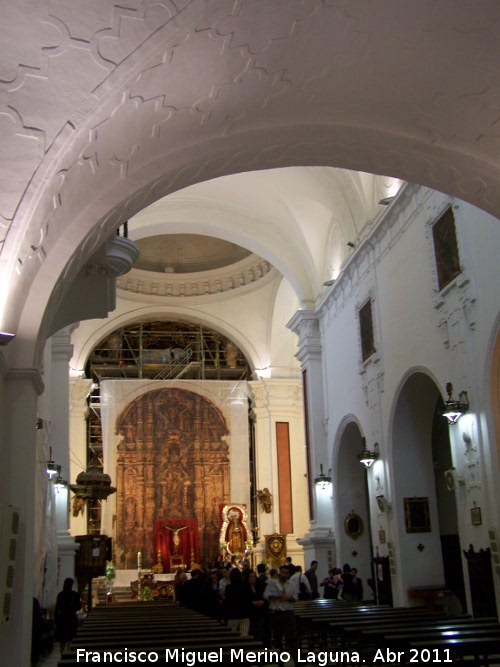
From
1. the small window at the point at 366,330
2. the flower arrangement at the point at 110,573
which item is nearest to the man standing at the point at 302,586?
the small window at the point at 366,330

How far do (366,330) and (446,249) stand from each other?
374cm

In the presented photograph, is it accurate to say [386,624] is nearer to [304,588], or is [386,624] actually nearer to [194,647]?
[194,647]

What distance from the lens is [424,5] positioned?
5.12m

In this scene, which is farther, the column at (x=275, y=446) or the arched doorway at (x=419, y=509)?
the column at (x=275, y=446)

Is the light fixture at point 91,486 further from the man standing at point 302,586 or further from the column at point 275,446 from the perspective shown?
the column at point 275,446

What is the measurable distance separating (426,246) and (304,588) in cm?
570

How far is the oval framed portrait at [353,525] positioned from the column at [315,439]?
1.94ft

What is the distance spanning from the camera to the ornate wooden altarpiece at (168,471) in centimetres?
2312

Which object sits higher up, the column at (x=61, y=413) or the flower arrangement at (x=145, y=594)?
the column at (x=61, y=413)

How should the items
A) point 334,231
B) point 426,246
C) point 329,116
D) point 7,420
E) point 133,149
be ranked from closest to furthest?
point 7,420 < point 133,149 < point 329,116 < point 426,246 < point 334,231

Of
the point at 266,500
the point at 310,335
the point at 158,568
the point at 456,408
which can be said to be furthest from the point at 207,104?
the point at 158,568

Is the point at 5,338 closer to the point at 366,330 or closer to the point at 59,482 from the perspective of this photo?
the point at 366,330

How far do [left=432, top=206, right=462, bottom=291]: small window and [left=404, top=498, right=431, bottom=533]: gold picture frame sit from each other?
12.3 ft

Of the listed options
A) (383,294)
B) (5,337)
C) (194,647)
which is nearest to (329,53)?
(5,337)
